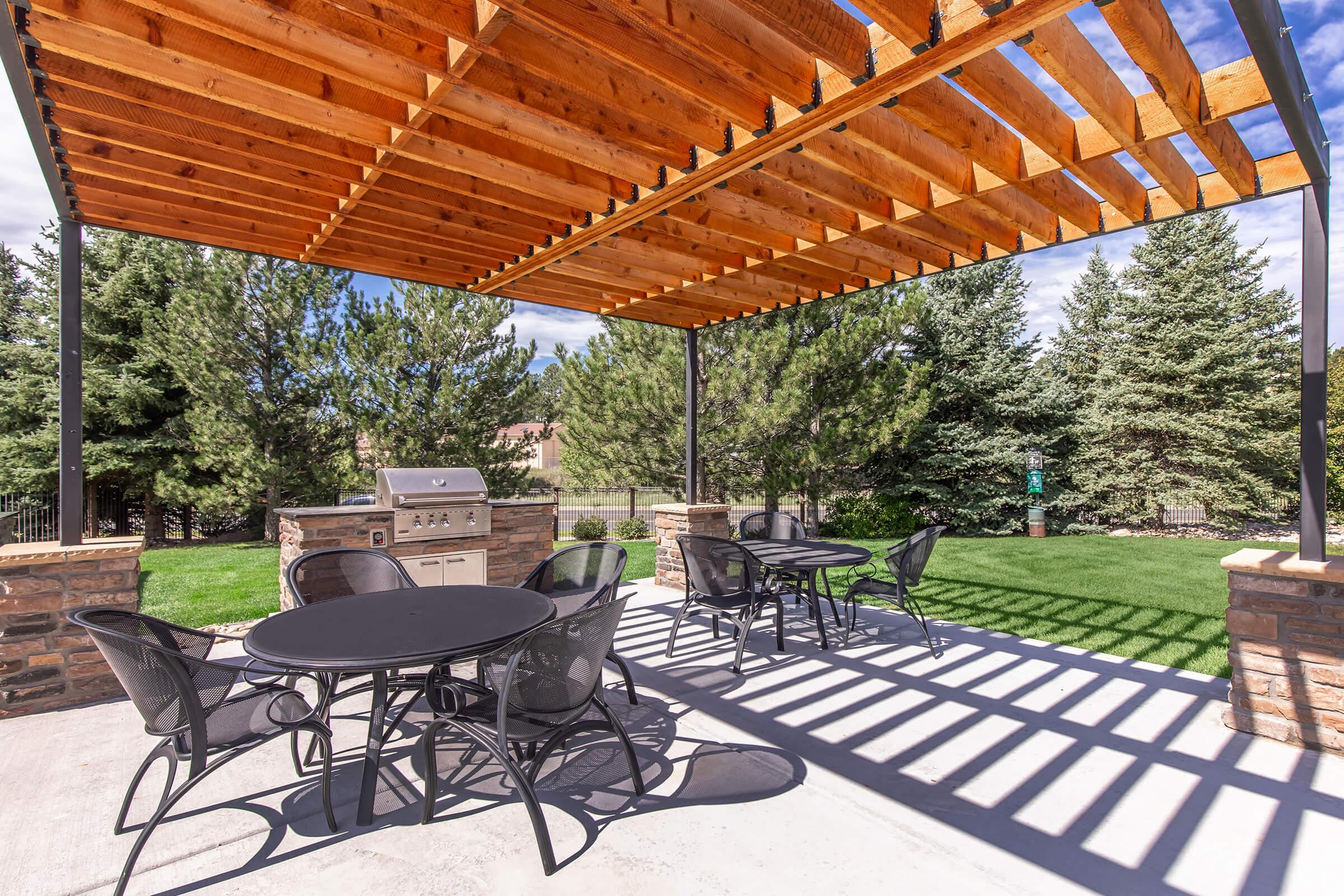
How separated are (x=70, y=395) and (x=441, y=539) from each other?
2.33 m

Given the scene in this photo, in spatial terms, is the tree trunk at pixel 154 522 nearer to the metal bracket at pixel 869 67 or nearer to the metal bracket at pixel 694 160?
the metal bracket at pixel 694 160

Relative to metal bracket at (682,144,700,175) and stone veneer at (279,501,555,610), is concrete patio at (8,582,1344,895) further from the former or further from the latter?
metal bracket at (682,144,700,175)

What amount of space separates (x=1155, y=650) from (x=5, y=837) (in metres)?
5.84

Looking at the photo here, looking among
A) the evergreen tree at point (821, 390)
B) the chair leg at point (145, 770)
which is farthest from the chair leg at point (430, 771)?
the evergreen tree at point (821, 390)

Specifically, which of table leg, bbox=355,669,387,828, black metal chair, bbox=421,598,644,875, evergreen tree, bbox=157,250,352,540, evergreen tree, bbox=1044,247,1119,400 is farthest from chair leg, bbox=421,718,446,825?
evergreen tree, bbox=1044,247,1119,400

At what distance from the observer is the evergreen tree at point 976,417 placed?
11.9 meters

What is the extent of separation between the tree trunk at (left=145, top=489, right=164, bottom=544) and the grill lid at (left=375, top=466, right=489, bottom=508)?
11.5m

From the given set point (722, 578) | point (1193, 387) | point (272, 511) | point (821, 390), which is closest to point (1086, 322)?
point (1193, 387)

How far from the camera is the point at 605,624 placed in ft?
7.52

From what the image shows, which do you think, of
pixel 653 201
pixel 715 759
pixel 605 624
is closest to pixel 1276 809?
pixel 715 759

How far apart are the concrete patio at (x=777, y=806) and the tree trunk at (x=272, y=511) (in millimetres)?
9146

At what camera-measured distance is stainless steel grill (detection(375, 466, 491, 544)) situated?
4715mm

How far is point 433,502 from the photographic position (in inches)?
191

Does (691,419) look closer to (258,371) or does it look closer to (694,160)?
(694,160)
